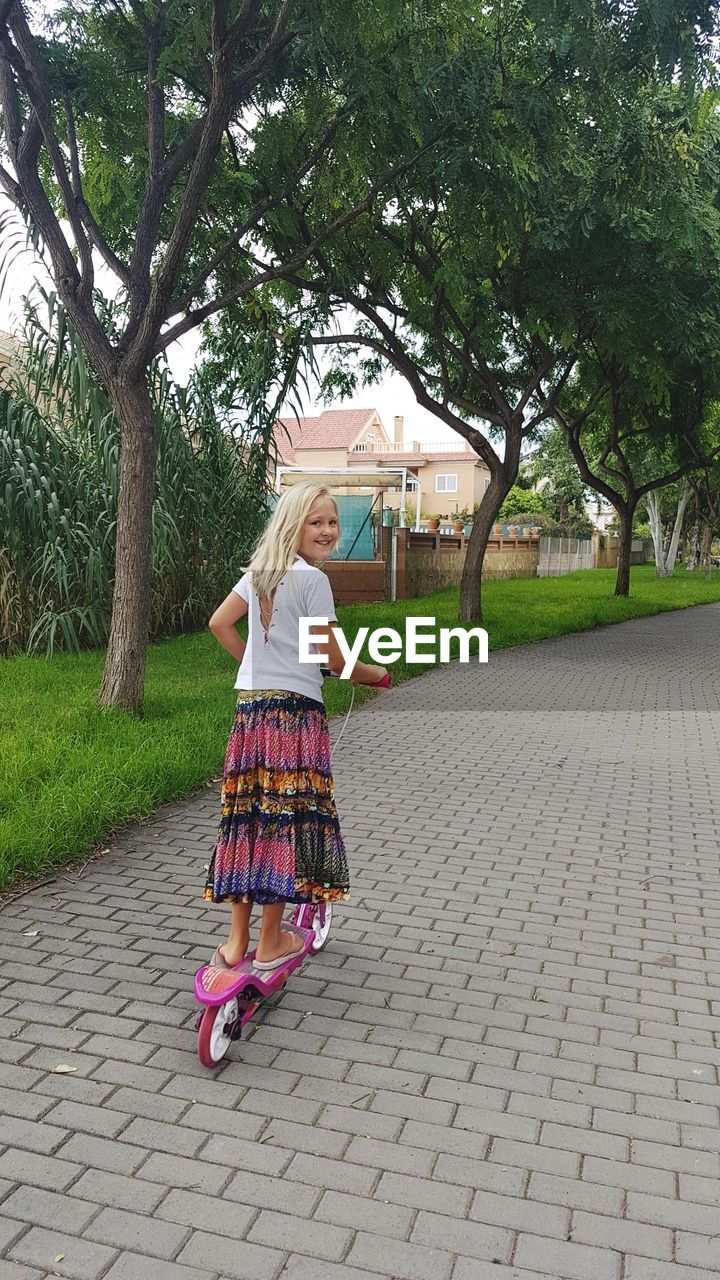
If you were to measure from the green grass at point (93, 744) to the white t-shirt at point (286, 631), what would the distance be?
2077mm

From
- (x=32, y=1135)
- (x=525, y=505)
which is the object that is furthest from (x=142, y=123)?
(x=525, y=505)

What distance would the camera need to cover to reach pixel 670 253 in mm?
12461

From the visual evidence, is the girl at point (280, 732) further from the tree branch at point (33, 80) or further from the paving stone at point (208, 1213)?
the tree branch at point (33, 80)

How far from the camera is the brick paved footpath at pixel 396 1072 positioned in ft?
8.20

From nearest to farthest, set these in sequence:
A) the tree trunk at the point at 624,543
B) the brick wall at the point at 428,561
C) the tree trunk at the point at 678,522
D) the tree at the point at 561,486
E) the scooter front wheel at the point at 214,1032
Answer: the scooter front wheel at the point at 214,1032 < the brick wall at the point at 428,561 < the tree trunk at the point at 624,543 < the tree trunk at the point at 678,522 < the tree at the point at 561,486

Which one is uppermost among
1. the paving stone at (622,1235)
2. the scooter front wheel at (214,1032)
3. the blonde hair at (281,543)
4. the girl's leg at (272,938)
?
the blonde hair at (281,543)

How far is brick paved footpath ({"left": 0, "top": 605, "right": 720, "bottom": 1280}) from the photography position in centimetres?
250

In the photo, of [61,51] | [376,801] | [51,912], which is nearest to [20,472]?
[61,51]

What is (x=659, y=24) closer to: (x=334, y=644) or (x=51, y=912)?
(x=334, y=644)

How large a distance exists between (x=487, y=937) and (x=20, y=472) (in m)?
7.46

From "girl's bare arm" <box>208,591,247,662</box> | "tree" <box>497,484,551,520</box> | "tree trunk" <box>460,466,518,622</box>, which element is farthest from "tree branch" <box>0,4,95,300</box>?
"tree" <box>497,484,551,520</box>

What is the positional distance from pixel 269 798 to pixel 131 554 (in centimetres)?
483

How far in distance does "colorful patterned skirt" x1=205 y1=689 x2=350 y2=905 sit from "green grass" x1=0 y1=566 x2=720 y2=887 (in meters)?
1.78

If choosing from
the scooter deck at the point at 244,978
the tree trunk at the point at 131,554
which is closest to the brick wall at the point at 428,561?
the tree trunk at the point at 131,554
